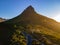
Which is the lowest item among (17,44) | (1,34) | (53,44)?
(17,44)

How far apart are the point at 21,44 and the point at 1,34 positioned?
45403mm

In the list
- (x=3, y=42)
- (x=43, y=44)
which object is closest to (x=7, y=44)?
(x=3, y=42)

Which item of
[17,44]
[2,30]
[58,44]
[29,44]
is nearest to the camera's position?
[17,44]

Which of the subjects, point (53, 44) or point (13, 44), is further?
point (53, 44)

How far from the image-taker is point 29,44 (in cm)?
12150

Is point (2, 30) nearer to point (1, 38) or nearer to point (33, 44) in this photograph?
point (1, 38)

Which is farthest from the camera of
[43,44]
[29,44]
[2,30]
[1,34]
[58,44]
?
[2,30]

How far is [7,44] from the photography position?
405 ft

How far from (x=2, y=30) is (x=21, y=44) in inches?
2225

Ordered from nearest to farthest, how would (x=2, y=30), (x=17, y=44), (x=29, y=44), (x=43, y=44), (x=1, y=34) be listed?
(x=17, y=44), (x=29, y=44), (x=43, y=44), (x=1, y=34), (x=2, y=30)

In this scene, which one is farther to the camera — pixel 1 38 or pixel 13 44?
pixel 1 38

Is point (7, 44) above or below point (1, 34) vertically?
below

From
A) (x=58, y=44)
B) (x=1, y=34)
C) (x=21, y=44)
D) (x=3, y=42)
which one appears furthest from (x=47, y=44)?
(x=1, y=34)

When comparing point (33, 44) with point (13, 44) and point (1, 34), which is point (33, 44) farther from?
point (1, 34)
